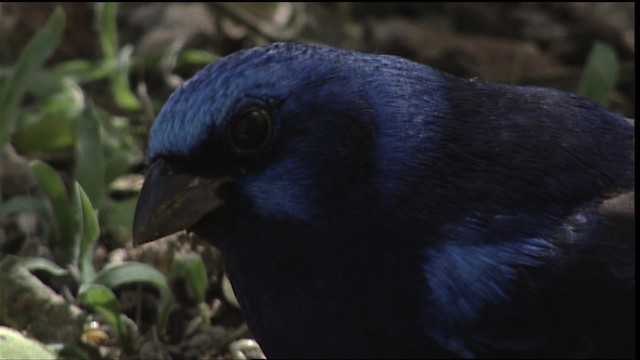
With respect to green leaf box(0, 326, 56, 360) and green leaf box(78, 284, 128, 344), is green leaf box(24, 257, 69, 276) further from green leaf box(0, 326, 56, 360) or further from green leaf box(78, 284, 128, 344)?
green leaf box(0, 326, 56, 360)

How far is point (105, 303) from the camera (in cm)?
383

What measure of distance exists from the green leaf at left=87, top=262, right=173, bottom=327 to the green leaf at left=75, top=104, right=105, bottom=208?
14.5 inches

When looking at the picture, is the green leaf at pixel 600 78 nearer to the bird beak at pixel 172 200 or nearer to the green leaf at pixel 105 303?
the green leaf at pixel 105 303

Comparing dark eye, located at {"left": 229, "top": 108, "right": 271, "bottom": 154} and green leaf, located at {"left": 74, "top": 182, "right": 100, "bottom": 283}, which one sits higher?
dark eye, located at {"left": 229, "top": 108, "right": 271, "bottom": 154}

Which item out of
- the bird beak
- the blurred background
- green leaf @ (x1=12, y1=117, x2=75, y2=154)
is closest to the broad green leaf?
the blurred background

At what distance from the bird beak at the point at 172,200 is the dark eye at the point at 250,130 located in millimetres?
97

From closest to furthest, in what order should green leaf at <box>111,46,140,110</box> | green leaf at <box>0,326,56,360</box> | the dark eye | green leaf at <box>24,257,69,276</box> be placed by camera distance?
the dark eye < green leaf at <box>0,326,56,360</box> < green leaf at <box>24,257,69,276</box> < green leaf at <box>111,46,140,110</box>

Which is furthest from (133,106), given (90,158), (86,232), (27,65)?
(86,232)

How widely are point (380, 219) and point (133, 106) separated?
206 cm

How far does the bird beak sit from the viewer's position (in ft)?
10.0

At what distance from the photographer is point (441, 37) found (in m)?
5.76

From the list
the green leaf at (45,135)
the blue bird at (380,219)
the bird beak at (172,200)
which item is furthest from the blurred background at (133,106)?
the blue bird at (380,219)

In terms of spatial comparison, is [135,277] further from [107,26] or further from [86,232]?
[107,26]

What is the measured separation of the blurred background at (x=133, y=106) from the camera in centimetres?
388
